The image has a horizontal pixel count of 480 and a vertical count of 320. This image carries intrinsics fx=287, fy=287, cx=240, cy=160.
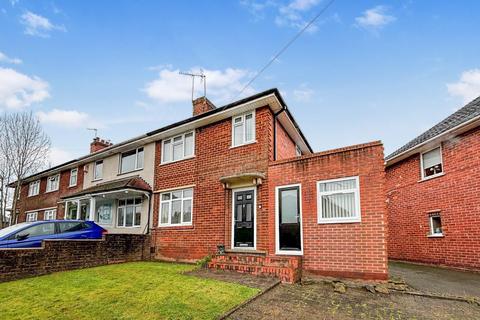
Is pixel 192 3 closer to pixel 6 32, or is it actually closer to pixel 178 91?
pixel 178 91

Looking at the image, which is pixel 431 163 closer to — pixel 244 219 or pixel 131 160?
pixel 244 219

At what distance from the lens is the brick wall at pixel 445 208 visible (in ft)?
32.6

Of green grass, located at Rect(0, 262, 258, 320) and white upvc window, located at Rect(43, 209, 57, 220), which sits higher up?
white upvc window, located at Rect(43, 209, 57, 220)

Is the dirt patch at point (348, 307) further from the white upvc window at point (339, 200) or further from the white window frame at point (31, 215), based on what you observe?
the white window frame at point (31, 215)

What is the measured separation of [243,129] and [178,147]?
12.1 feet

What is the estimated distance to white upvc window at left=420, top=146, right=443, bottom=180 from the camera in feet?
38.1

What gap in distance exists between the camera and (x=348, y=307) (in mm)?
5566

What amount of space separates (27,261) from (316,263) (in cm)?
857

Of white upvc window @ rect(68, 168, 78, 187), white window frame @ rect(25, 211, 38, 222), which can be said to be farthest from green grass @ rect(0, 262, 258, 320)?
white window frame @ rect(25, 211, 38, 222)

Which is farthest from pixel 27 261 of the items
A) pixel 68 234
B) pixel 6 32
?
pixel 6 32

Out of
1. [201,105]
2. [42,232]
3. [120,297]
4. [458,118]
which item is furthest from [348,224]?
[42,232]

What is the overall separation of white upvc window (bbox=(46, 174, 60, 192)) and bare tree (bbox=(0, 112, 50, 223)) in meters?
1.57

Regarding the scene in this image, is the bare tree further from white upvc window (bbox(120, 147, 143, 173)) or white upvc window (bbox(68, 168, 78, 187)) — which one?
white upvc window (bbox(120, 147, 143, 173))

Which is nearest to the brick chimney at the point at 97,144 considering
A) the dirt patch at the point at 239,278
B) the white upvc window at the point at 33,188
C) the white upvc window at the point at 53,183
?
the white upvc window at the point at 53,183
